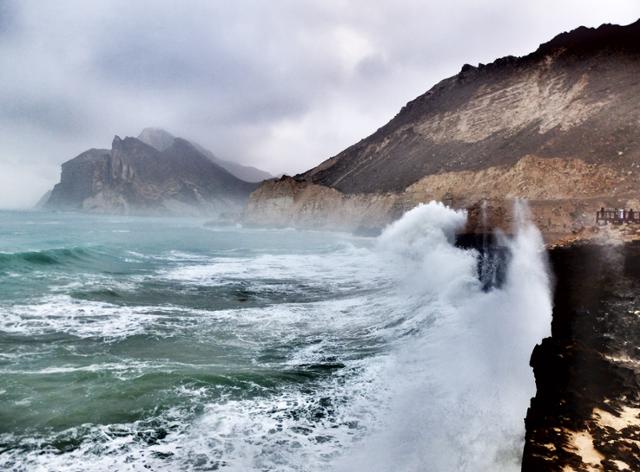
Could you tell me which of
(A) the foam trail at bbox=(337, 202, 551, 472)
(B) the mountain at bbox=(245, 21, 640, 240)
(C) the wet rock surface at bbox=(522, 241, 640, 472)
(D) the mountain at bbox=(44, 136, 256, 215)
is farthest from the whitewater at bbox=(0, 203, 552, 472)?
(D) the mountain at bbox=(44, 136, 256, 215)

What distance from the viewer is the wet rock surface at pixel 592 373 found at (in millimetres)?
3246

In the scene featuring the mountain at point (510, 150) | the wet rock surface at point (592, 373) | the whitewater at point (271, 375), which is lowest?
the whitewater at point (271, 375)

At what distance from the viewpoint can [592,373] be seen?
150 inches

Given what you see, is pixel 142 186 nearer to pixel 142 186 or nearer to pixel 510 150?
pixel 142 186

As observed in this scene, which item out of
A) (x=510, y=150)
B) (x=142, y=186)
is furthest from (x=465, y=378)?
(x=142, y=186)

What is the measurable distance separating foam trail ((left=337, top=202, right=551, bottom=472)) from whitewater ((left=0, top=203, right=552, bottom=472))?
29 mm

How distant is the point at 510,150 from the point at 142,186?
5861 inches

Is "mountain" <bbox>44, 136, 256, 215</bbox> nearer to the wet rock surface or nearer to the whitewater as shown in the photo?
the whitewater

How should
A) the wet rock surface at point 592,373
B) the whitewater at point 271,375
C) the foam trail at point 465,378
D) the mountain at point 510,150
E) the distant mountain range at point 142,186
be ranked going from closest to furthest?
the wet rock surface at point 592,373 < the foam trail at point 465,378 < the whitewater at point 271,375 < the mountain at point 510,150 < the distant mountain range at point 142,186

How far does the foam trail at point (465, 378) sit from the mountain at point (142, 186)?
433ft

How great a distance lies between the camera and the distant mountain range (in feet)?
518

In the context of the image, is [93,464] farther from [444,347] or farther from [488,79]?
[488,79]

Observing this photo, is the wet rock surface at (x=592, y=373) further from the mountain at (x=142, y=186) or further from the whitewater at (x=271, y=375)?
the mountain at (x=142, y=186)

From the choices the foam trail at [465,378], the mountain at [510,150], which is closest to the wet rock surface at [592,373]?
the foam trail at [465,378]
